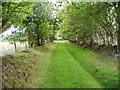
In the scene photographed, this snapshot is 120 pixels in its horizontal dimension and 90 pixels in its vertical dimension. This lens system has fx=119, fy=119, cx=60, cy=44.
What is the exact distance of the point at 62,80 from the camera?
3.90 m

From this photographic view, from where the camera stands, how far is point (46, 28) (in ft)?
38.2

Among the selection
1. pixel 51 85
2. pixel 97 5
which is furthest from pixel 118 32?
pixel 51 85

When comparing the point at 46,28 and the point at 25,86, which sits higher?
the point at 46,28

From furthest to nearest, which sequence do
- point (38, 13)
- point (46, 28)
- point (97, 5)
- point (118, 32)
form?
point (46, 28)
point (38, 13)
point (118, 32)
point (97, 5)

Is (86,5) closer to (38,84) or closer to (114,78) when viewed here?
(114,78)

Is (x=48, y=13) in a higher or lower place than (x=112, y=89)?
higher

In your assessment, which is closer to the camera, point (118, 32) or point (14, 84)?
point (14, 84)

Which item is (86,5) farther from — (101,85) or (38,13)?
(38,13)

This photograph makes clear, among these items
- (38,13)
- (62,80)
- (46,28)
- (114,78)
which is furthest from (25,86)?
(46,28)

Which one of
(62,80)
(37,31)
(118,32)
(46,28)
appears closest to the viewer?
(62,80)

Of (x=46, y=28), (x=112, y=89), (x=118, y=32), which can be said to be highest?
(x=46, y=28)

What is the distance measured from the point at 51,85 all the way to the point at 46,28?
8684 millimetres

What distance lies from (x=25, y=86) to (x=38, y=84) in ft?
1.39

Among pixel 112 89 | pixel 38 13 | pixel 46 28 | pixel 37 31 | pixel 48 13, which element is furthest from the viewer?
pixel 46 28
